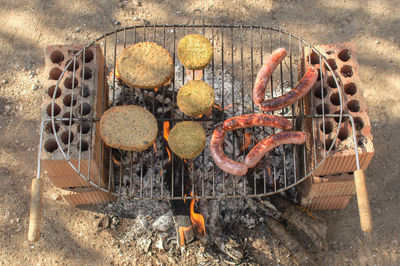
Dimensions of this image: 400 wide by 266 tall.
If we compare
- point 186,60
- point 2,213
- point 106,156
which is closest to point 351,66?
point 186,60

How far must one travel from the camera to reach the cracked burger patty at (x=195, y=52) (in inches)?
180

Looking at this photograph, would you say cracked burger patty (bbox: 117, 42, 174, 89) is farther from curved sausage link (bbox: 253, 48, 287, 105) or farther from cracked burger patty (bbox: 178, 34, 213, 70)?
curved sausage link (bbox: 253, 48, 287, 105)

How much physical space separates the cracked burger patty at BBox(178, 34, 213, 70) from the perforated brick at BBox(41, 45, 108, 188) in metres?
0.97

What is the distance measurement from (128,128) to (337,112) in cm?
224

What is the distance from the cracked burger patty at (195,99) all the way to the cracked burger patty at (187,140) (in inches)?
6.0

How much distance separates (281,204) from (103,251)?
7.75 ft

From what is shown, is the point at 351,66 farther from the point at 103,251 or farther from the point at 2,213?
the point at 2,213

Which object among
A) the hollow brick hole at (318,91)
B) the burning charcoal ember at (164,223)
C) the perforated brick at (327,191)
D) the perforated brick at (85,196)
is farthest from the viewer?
the burning charcoal ember at (164,223)

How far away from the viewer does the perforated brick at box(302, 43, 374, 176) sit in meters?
4.23

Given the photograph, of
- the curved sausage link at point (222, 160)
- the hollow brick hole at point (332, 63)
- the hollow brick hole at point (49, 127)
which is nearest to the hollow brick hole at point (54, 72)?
the hollow brick hole at point (49, 127)

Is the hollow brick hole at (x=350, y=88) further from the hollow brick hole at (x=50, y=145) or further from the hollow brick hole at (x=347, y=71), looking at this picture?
the hollow brick hole at (x=50, y=145)

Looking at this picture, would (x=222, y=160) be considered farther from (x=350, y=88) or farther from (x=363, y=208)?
(x=350, y=88)

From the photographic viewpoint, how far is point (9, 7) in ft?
22.2

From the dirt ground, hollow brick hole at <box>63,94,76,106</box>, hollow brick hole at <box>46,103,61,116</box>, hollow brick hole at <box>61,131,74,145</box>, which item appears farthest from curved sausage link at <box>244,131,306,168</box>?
hollow brick hole at <box>46,103,61,116</box>
